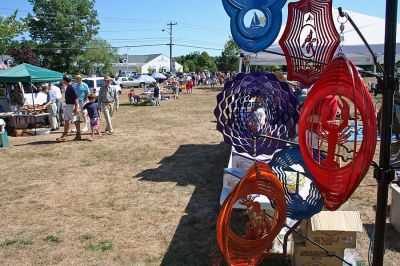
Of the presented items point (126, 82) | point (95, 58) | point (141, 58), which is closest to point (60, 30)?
point (95, 58)

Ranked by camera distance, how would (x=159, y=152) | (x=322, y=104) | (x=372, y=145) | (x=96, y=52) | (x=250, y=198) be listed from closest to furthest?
(x=372, y=145), (x=322, y=104), (x=250, y=198), (x=159, y=152), (x=96, y=52)

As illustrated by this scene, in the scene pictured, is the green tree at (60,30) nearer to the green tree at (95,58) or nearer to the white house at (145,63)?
the green tree at (95,58)

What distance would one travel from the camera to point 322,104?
→ 1.79 meters

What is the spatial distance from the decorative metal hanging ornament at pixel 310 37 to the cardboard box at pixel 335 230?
4.75 ft

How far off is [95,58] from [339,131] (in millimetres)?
50443

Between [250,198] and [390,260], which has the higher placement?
[250,198]

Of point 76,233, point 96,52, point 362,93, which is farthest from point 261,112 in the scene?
point 96,52

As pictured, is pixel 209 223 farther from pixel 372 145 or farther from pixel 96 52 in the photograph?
pixel 96 52

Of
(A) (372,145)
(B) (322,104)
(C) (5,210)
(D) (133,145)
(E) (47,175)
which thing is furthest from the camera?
(D) (133,145)


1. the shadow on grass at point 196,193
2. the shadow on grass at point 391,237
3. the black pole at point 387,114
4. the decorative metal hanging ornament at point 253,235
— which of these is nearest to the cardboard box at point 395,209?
the shadow on grass at point 391,237

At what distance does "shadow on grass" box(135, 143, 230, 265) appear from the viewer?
401 centimetres

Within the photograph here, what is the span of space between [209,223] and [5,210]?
2.91 m

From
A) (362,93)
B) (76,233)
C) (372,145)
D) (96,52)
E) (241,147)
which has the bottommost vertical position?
(76,233)

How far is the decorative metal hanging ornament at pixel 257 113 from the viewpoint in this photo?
211cm
